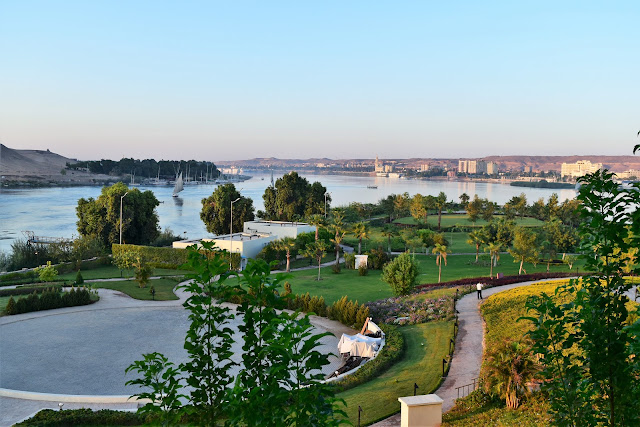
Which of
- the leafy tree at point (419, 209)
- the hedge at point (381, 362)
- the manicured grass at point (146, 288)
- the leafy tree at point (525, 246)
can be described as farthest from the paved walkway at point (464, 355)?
the leafy tree at point (419, 209)

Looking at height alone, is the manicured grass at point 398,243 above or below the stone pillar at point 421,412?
below

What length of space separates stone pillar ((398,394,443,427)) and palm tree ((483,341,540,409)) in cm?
230

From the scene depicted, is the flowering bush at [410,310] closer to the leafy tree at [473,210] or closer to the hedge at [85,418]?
the hedge at [85,418]

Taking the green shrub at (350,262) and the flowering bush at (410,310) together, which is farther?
the green shrub at (350,262)

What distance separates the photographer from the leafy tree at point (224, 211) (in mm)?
59438

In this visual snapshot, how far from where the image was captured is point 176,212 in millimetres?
106125

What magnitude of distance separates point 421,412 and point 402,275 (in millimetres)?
16367

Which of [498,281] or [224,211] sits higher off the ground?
[224,211]

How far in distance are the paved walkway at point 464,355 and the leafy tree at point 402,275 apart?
2.92 metres

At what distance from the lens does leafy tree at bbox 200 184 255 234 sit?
5944 centimetres

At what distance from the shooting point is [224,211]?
2333 inches

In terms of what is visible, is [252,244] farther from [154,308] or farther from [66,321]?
[66,321]

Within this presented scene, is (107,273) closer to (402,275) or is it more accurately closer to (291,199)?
(402,275)

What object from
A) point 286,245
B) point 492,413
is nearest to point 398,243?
point 286,245
